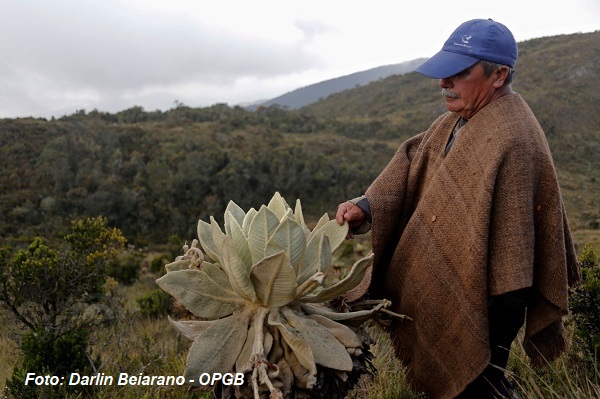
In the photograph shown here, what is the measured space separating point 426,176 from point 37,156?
897 inches

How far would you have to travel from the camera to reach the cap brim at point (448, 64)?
2.10 metres

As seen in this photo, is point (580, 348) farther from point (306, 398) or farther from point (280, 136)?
point (280, 136)

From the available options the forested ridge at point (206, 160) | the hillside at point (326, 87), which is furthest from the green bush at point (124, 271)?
the hillside at point (326, 87)

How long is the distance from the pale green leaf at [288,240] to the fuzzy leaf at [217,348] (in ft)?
0.89

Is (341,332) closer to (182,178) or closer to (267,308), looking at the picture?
(267,308)

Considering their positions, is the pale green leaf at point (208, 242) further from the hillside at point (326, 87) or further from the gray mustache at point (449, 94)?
the hillside at point (326, 87)

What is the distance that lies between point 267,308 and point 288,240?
0.85 feet

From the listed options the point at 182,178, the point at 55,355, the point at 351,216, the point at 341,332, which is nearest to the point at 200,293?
the point at 341,332

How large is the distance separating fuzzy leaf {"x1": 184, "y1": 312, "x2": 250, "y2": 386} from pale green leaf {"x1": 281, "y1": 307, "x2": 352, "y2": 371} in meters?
0.18

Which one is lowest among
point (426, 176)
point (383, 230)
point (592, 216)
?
point (592, 216)

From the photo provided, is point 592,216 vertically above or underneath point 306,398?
underneath

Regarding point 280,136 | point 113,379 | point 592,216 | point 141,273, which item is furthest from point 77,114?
point 113,379

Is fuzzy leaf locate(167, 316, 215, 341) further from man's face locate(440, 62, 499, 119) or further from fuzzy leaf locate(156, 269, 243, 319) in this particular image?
man's face locate(440, 62, 499, 119)

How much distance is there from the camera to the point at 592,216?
53.7ft
